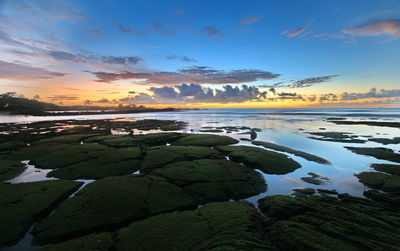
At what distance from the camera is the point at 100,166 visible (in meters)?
21.5

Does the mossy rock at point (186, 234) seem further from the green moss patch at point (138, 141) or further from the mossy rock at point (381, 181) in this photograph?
the green moss patch at point (138, 141)

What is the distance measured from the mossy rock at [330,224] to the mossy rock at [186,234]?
4.17 feet

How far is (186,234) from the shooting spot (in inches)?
365

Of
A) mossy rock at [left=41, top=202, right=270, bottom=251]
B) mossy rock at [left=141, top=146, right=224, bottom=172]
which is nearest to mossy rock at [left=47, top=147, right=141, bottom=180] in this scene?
mossy rock at [left=141, top=146, right=224, bottom=172]

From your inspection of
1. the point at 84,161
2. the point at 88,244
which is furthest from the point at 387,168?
the point at 84,161

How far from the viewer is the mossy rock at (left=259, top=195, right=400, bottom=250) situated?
331 inches

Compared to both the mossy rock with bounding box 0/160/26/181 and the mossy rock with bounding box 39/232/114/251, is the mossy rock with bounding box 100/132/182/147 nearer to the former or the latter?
the mossy rock with bounding box 0/160/26/181

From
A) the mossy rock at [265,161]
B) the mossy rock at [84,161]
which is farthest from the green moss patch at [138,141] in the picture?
the mossy rock at [265,161]

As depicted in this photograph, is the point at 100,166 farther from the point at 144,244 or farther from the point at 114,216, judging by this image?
the point at 144,244

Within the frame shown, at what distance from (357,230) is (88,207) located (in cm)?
1515

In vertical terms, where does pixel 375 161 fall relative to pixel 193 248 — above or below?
below

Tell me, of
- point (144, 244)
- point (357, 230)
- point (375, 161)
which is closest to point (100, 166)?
point (144, 244)

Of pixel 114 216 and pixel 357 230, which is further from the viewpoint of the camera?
pixel 114 216

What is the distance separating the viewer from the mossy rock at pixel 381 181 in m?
16.2
